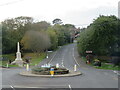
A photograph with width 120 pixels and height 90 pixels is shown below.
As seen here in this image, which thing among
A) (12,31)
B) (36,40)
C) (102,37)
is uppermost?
(12,31)

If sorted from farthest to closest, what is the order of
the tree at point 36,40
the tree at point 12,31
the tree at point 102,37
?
the tree at point 12,31
the tree at point 36,40
the tree at point 102,37

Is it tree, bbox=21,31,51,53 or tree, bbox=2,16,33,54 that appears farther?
tree, bbox=2,16,33,54

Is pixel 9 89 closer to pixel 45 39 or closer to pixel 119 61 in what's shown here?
pixel 119 61

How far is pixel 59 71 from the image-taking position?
100 ft

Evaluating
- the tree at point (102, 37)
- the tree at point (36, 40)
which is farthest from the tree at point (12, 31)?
the tree at point (102, 37)

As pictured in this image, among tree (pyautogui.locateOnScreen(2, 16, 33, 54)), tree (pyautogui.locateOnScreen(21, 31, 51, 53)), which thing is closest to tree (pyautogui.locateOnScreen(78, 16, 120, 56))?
Result: tree (pyautogui.locateOnScreen(21, 31, 51, 53))

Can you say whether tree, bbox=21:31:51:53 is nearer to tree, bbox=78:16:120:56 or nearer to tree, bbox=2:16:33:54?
tree, bbox=2:16:33:54

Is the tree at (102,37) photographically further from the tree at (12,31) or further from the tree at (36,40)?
the tree at (12,31)

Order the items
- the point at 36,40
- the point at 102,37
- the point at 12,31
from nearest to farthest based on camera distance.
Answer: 1. the point at 102,37
2. the point at 36,40
3. the point at 12,31

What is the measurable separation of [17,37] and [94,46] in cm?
3177

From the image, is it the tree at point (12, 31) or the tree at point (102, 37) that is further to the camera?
the tree at point (12, 31)

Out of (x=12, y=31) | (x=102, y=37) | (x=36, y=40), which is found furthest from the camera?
(x=12, y=31)

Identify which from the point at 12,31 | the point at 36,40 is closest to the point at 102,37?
the point at 36,40

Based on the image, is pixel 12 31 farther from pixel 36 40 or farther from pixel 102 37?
pixel 102 37
